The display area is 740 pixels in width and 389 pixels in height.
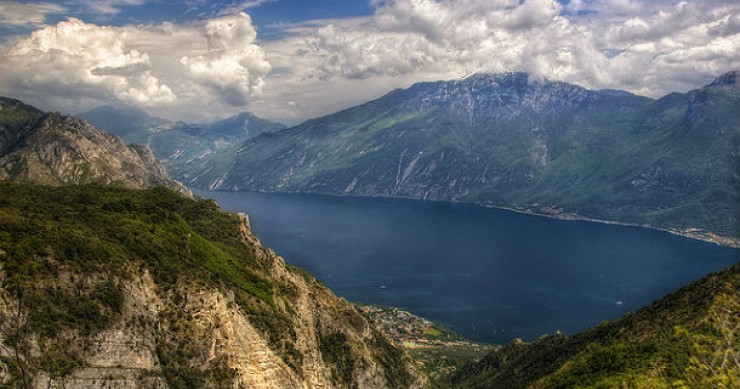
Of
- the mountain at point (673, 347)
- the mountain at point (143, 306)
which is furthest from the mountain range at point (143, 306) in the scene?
the mountain at point (673, 347)

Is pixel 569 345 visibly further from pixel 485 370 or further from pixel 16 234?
pixel 16 234

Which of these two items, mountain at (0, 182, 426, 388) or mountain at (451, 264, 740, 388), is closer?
mountain at (0, 182, 426, 388)

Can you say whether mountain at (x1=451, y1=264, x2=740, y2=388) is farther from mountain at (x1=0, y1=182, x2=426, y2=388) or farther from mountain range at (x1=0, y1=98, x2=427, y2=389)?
mountain at (x1=0, y1=182, x2=426, y2=388)

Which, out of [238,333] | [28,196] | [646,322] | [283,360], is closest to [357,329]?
[283,360]

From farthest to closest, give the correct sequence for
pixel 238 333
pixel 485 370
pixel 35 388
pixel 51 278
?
pixel 485 370
pixel 238 333
pixel 51 278
pixel 35 388

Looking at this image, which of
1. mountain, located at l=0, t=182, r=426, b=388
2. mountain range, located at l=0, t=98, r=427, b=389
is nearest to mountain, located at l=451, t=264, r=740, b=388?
mountain range, located at l=0, t=98, r=427, b=389

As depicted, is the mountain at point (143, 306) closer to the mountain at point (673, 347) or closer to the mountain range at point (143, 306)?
the mountain range at point (143, 306)
